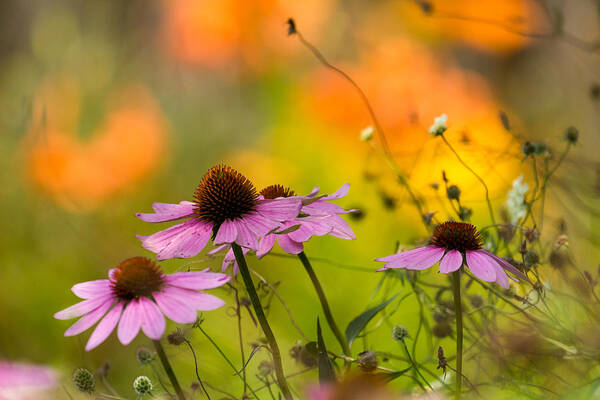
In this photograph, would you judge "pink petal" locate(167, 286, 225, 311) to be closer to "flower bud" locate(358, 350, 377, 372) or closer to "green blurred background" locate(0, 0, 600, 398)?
"flower bud" locate(358, 350, 377, 372)

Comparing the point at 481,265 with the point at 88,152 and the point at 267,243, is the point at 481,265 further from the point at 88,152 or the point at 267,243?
the point at 88,152

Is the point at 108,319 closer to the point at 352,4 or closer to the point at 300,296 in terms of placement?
the point at 300,296

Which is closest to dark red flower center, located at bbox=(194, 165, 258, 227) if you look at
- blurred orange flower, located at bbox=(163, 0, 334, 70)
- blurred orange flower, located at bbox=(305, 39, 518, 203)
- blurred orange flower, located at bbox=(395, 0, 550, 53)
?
blurred orange flower, located at bbox=(305, 39, 518, 203)

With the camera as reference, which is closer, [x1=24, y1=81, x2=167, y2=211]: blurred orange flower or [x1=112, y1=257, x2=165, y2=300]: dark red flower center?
Result: [x1=112, y1=257, x2=165, y2=300]: dark red flower center

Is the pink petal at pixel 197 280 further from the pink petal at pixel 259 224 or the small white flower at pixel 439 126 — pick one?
the small white flower at pixel 439 126

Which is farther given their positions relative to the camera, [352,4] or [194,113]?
[352,4]

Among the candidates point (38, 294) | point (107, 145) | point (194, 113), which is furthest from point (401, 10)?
point (38, 294)

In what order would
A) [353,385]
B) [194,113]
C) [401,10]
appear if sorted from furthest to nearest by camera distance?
[401,10] → [194,113] → [353,385]
